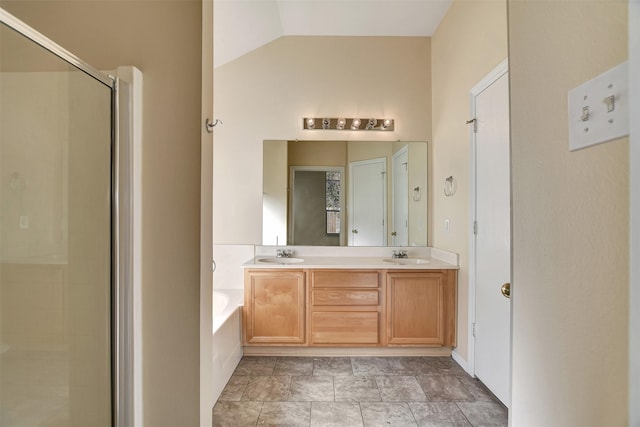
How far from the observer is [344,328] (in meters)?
2.68

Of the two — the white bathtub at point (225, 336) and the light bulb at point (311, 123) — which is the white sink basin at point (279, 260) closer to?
the white bathtub at point (225, 336)

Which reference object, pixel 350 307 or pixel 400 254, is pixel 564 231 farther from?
pixel 400 254

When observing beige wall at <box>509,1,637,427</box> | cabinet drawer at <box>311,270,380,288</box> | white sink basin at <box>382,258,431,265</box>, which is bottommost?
cabinet drawer at <box>311,270,380,288</box>

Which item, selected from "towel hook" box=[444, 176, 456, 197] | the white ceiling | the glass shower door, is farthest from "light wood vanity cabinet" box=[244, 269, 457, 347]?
the white ceiling

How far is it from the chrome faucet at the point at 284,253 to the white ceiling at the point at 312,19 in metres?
1.93

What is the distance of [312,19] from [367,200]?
1752 mm

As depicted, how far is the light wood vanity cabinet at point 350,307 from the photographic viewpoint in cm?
267

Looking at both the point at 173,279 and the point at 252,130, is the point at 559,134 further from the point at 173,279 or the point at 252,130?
the point at 252,130

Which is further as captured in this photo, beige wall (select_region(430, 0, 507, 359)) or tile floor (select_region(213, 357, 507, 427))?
beige wall (select_region(430, 0, 507, 359))

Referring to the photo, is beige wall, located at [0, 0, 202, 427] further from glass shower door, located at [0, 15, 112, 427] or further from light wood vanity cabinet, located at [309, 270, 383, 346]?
light wood vanity cabinet, located at [309, 270, 383, 346]

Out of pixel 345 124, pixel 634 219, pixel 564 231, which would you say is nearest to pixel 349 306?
pixel 345 124

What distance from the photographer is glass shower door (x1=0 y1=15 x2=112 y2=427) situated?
0.96 meters

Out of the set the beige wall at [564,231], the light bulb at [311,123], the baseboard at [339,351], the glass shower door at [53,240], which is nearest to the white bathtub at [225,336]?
the baseboard at [339,351]

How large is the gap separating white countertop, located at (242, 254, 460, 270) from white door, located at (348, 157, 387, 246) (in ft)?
0.81
